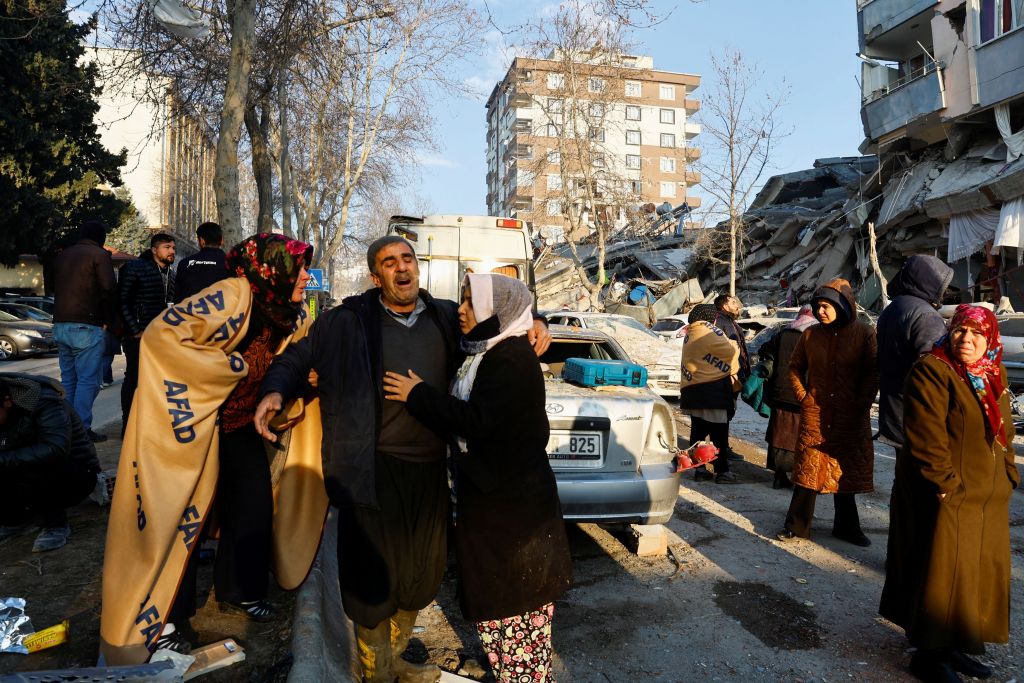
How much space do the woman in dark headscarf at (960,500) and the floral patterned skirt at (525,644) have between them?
1733mm

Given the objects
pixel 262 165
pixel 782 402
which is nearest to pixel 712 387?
pixel 782 402

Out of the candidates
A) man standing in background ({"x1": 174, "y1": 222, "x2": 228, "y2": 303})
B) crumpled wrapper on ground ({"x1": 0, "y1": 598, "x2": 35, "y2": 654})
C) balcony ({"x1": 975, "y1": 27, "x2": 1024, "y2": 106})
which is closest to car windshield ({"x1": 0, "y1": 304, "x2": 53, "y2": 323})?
man standing in background ({"x1": 174, "y1": 222, "x2": 228, "y2": 303})

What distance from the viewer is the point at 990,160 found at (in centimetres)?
1822

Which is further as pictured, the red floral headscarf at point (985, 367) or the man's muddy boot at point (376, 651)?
the red floral headscarf at point (985, 367)

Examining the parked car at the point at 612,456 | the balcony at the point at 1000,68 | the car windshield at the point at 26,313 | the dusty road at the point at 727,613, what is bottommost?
the dusty road at the point at 727,613

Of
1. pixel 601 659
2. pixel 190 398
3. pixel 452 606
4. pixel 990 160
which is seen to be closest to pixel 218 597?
pixel 190 398

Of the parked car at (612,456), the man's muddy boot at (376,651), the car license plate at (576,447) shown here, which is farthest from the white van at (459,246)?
the man's muddy boot at (376,651)

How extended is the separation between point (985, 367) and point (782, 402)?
293 cm

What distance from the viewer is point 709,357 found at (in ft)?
22.6

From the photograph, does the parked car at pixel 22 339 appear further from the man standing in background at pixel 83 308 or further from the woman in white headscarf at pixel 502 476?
the woman in white headscarf at pixel 502 476

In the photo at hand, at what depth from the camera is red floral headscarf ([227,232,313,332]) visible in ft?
9.34

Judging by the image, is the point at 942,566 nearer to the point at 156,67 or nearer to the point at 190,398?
the point at 190,398

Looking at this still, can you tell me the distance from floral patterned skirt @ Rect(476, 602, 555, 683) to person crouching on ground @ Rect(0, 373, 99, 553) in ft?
9.12

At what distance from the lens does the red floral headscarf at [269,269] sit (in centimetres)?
285
